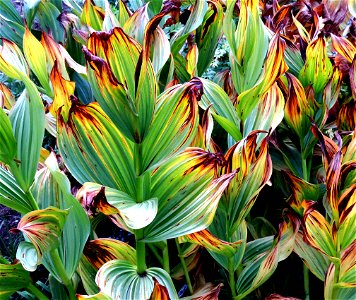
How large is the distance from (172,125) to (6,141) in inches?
11.0

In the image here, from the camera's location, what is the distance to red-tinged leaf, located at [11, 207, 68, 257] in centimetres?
81

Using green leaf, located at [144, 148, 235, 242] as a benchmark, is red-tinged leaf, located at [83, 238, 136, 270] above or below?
below

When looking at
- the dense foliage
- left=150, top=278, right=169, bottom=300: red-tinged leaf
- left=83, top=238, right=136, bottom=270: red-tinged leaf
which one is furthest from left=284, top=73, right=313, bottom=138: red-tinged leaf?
left=150, top=278, right=169, bottom=300: red-tinged leaf

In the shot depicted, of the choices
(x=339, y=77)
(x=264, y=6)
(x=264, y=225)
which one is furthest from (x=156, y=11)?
(x=264, y=225)

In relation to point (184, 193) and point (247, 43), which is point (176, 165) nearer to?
point (184, 193)

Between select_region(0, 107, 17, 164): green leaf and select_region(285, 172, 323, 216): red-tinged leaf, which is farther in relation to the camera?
select_region(285, 172, 323, 216): red-tinged leaf

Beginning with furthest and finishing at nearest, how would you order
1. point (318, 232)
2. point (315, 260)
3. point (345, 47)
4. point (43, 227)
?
point (345, 47), point (315, 260), point (318, 232), point (43, 227)

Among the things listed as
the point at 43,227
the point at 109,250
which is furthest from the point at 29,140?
the point at 109,250

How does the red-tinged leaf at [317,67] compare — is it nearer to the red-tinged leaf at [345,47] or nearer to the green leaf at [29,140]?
the red-tinged leaf at [345,47]

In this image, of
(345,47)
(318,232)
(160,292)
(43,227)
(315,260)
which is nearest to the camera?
(160,292)

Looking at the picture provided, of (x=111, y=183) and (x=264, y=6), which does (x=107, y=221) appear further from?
(x=264, y=6)

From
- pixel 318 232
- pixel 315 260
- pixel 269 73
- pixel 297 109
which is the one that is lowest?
pixel 315 260

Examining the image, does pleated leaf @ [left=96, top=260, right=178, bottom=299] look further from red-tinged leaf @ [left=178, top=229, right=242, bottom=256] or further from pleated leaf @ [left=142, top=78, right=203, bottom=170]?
pleated leaf @ [left=142, top=78, right=203, bottom=170]

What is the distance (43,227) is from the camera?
2.74 feet
